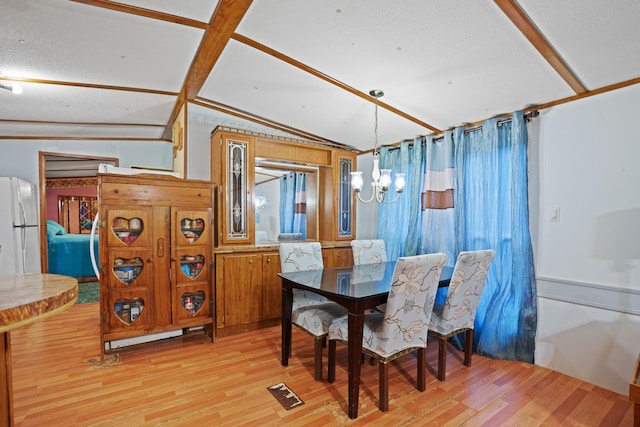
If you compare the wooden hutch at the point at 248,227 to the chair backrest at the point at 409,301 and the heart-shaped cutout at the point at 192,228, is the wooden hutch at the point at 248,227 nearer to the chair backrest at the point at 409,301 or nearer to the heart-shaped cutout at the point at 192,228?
the heart-shaped cutout at the point at 192,228

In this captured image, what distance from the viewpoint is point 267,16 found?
1821 mm

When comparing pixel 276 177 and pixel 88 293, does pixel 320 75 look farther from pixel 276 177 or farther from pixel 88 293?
pixel 88 293

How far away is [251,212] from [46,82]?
2.06 metres

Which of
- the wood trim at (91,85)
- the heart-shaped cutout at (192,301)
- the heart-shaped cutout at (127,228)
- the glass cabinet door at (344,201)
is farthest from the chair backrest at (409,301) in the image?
the wood trim at (91,85)

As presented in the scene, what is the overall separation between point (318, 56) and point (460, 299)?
209 centimetres

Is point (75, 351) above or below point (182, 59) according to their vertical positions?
below

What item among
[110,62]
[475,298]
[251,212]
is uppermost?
[110,62]

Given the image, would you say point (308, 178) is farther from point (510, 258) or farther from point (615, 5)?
point (615, 5)

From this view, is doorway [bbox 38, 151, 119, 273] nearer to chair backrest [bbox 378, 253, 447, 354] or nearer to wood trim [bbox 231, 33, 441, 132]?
wood trim [bbox 231, 33, 441, 132]

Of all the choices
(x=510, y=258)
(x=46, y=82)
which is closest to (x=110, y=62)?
(x=46, y=82)

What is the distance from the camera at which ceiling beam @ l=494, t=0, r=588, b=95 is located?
5.20 feet

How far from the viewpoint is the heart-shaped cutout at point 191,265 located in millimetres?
2997

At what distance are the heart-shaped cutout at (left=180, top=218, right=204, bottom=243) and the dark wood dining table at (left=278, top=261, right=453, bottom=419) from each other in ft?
3.37

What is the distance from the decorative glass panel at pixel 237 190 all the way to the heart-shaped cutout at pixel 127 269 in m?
0.89
